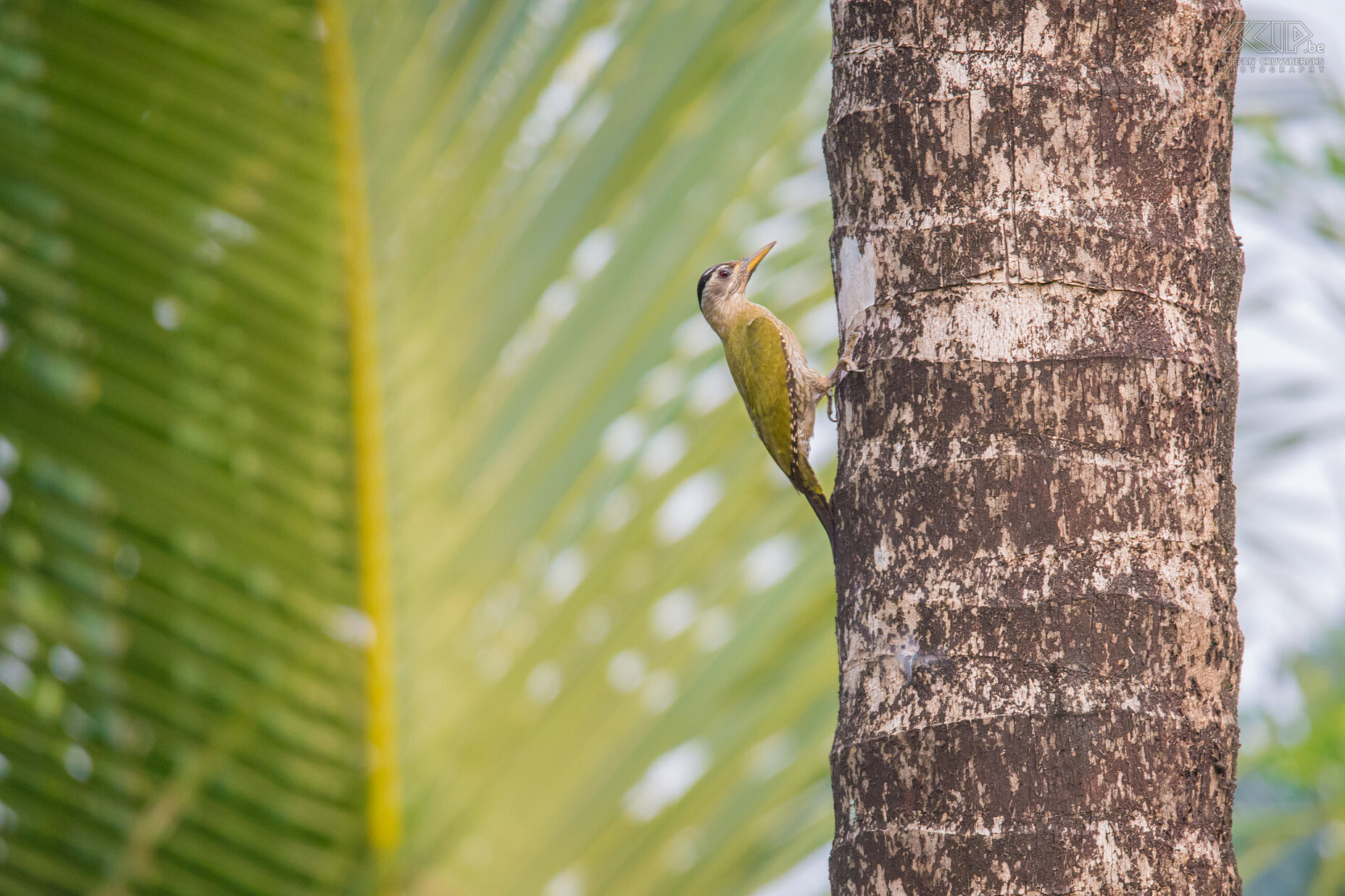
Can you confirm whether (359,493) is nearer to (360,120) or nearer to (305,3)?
(360,120)

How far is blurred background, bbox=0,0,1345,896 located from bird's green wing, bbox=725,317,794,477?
0.58 meters

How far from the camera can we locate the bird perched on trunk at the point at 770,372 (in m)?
3.70

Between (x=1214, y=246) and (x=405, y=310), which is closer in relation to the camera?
(x=1214, y=246)

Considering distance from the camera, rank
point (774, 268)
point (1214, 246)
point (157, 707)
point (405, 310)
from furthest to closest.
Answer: point (774, 268), point (405, 310), point (157, 707), point (1214, 246)

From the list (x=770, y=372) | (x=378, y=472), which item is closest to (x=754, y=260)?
(x=770, y=372)

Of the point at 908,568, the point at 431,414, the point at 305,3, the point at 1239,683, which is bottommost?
the point at 1239,683

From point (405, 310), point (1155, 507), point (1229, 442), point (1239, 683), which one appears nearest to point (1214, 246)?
point (1229, 442)

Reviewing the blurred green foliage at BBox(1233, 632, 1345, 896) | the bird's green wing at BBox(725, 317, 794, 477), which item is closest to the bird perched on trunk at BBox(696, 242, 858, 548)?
the bird's green wing at BBox(725, 317, 794, 477)

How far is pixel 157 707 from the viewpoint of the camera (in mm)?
2924

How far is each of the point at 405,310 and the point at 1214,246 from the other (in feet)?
6.15

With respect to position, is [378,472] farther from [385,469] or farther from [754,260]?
[754,260]

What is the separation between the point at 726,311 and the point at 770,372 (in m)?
0.82

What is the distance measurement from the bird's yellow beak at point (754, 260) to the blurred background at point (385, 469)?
22.1 inches

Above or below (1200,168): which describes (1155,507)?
below
